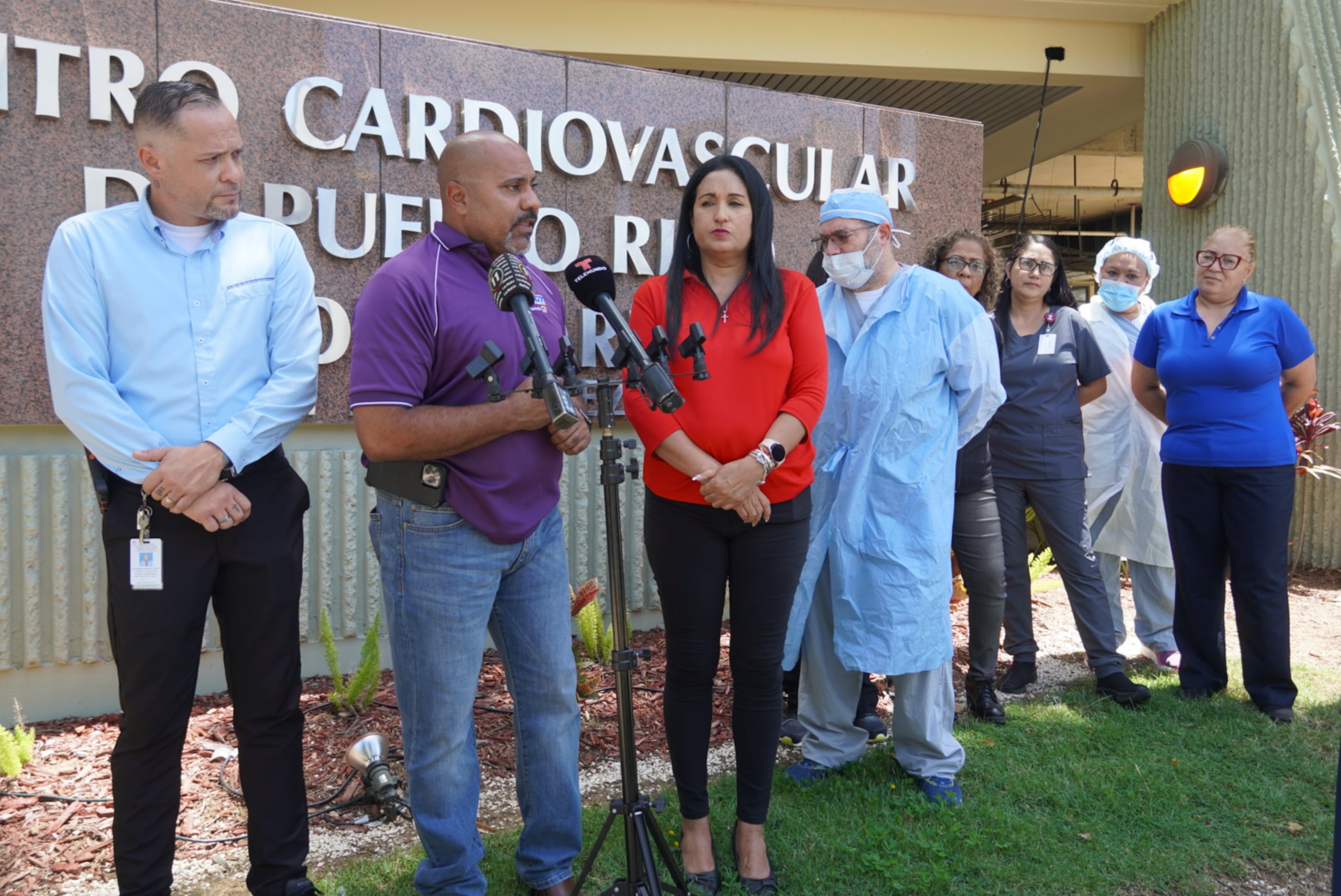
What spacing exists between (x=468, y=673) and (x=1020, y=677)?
3.22 m

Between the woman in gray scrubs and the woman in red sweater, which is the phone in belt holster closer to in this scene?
the woman in red sweater

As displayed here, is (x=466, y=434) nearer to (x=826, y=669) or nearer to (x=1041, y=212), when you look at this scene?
(x=826, y=669)

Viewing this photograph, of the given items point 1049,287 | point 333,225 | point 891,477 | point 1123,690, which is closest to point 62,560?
point 333,225

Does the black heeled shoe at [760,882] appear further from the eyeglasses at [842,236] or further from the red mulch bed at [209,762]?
the eyeglasses at [842,236]

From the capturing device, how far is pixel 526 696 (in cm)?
276

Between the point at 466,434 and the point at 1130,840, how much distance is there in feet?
8.46

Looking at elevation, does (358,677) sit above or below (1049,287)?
below

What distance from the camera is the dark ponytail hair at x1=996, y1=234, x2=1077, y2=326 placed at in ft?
15.7

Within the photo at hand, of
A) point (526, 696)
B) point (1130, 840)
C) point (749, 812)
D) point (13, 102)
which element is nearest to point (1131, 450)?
point (1130, 840)

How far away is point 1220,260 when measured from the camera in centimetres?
450

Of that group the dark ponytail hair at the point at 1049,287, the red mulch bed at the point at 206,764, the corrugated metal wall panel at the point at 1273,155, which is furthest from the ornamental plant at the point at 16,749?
the corrugated metal wall panel at the point at 1273,155

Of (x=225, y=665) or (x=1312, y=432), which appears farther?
(x=1312, y=432)

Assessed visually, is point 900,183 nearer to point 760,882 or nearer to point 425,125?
point 425,125

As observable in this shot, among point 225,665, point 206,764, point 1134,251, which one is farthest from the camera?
point 1134,251
